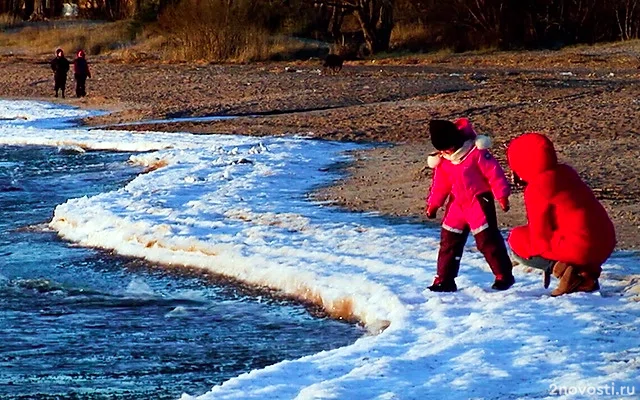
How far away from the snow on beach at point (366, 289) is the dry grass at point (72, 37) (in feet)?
119

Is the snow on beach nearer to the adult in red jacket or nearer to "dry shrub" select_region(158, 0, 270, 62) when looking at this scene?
the adult in red jacket

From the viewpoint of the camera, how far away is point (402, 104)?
923 inches

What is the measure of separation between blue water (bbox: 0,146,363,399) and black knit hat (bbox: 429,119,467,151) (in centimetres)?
126

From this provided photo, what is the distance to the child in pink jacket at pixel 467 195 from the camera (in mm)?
8141

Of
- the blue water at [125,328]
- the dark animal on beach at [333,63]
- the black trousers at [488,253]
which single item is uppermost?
the black trousers at [488,253]

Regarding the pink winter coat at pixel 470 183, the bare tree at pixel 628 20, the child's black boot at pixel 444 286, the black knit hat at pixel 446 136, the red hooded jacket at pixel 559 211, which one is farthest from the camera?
the bare tree at pixel 628 20

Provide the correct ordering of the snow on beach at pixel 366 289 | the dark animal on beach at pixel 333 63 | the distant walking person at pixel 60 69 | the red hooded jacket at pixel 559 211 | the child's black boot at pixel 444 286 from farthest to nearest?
the dark animal on beach at pixel 333 63 < the distant walking person at pixel 60 69 < the child's black boot at pixel 444 286 < the red hooded jacket at pixel 559 211 < the snow on beach at pixel 366 289

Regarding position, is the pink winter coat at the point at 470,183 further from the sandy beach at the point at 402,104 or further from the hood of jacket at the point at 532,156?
the sandy beach at the point at 402,104

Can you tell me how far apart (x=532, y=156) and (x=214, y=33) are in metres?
36.5

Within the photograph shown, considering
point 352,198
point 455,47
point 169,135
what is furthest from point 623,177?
point 455,47

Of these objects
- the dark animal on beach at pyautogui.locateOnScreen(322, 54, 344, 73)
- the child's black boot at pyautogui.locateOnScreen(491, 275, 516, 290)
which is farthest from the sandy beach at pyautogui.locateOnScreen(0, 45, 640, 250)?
the child's black boot at pyautogui.locateOnScreen(491, 275, 516, 290)

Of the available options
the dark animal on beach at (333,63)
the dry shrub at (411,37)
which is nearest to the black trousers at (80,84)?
the dark animal on beach at (333,63)

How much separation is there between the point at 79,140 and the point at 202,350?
42.0ft

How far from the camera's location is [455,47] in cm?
4531
